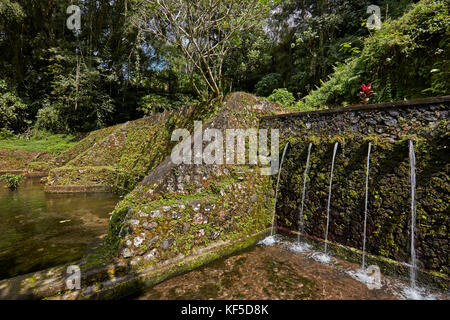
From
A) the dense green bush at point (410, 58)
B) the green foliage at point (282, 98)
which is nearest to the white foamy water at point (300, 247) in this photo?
the dense green bush at point (410, 58)

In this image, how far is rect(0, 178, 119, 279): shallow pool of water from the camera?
2762 millimetres

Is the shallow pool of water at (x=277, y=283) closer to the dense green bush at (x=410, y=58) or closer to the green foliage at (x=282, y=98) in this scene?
the dense green bush at (x=410, y=58)

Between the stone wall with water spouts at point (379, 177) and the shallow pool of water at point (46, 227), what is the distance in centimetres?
374

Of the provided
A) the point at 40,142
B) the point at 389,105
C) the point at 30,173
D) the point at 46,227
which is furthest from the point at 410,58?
the point at 40,142

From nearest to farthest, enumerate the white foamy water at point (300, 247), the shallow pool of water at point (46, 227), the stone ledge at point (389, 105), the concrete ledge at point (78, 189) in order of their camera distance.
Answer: the stone ledge at point (389, 105), the shallow pool of water at point (46, 227), the white foamy water at point (300, 247), the concrete ledge at point (78, 189)

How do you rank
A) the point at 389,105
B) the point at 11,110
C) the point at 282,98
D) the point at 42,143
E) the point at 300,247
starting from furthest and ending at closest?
the point at 11,110
the point at 42,143
the point at 282,98
the point at 300,247
the point at 389,105

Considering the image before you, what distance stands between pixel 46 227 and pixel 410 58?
896cm

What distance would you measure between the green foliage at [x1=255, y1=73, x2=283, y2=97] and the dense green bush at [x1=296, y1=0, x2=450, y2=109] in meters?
6.05

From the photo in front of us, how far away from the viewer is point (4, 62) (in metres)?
14.4

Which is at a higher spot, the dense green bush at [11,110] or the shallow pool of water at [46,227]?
the dense green bush at [11,110]

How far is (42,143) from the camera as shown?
524 inches

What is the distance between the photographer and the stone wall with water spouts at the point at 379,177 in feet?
7.98

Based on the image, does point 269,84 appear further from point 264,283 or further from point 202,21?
point 264,283

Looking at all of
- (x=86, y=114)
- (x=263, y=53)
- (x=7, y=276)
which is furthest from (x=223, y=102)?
(x=86, y=114)
